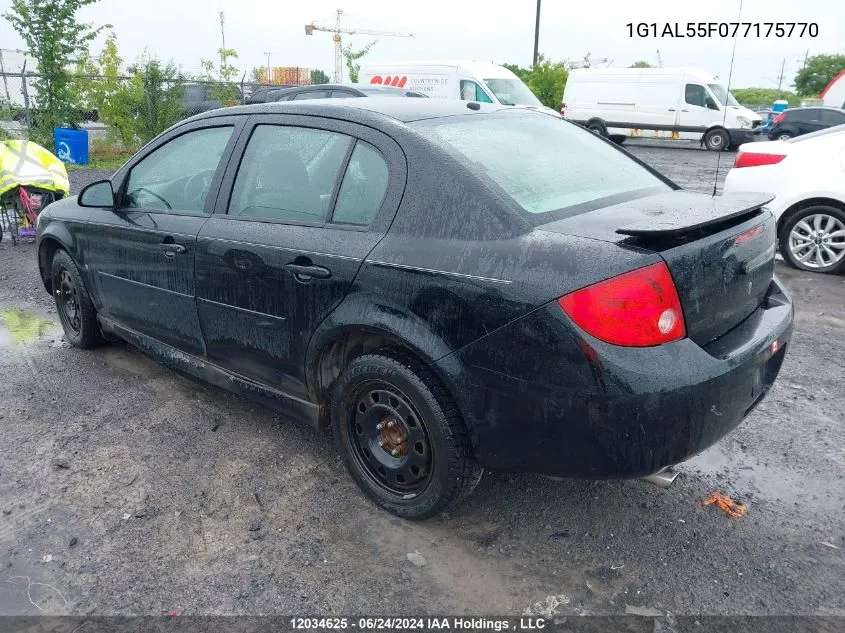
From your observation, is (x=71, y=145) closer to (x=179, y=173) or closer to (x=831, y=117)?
(x=179, y=173)

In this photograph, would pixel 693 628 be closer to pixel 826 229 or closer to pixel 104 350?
pixel 104 350

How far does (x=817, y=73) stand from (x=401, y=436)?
261 feet

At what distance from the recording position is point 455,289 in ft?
8.25

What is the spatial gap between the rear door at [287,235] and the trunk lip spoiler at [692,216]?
3.13 feet

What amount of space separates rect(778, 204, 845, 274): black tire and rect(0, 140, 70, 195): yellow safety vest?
7.83m

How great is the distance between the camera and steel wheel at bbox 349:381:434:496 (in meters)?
2.82

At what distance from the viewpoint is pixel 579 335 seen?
2.29 meters

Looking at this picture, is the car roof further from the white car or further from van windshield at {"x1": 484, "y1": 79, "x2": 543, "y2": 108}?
van windshield at {"x1": 484, "y1": 79, "x2": 543, "y2": 108}

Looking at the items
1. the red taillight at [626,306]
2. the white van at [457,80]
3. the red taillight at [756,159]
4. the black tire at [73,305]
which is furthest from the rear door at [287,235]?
the white van at [457,80]

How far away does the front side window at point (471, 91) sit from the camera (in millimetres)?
18156

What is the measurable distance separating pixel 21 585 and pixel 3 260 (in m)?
6.23

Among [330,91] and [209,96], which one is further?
[209,96]

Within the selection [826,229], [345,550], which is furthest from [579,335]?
[826,229]

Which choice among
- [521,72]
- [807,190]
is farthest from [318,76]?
[807,190]
